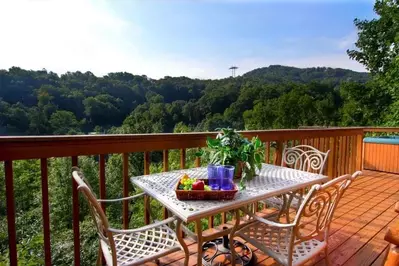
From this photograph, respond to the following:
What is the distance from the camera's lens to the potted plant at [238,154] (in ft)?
5.95

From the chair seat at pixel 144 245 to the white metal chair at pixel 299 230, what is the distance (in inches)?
16.9

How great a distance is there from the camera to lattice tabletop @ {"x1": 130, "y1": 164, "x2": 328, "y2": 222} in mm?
1362

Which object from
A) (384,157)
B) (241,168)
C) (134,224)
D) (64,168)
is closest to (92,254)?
(134,224)

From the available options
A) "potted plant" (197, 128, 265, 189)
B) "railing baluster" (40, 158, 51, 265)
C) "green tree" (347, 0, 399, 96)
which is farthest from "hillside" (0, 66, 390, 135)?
"potted plant" (197, 128, 265, 189)

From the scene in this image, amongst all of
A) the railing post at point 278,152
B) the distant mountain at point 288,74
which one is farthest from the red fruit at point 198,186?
the distant mountain at point 288,74

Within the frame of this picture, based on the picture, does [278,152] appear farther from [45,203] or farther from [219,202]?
[45,203]

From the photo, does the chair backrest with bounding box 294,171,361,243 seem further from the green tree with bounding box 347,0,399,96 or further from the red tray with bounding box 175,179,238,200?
the green tree with bounding box 347,0,399,96

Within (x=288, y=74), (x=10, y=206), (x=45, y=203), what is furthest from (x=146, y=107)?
(x=10, y=206)

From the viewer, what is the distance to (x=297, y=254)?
159 cm

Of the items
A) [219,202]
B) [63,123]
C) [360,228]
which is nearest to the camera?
[219,202]

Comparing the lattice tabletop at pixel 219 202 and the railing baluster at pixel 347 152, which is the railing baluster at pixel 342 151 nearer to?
the railing baluster at pixel 347 152

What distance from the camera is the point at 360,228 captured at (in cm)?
272

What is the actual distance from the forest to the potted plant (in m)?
1.05

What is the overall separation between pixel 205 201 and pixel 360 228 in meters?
2.13
